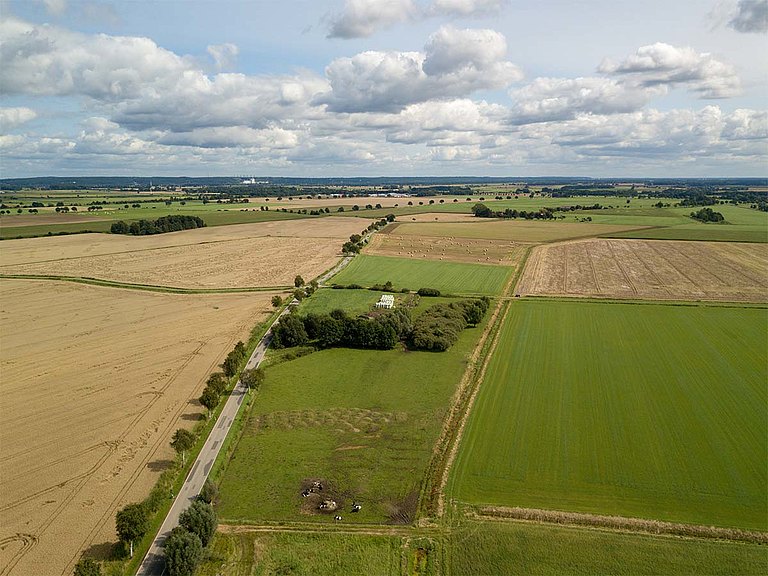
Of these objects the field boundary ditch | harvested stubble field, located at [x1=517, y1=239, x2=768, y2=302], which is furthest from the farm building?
the field boundary ditch

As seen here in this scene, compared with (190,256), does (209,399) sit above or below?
below

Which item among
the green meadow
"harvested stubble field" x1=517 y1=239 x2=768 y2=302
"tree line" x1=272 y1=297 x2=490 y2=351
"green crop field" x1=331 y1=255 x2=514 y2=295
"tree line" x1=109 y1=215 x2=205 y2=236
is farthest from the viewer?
"tree line" x1=109 y1=215 x2=205 y2=236

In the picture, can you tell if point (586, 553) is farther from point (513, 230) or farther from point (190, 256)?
point (513, 230)

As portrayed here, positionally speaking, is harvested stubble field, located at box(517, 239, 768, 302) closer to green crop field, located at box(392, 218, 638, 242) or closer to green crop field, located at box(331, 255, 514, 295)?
green crop field, located at box(331, 255, 514, 295)

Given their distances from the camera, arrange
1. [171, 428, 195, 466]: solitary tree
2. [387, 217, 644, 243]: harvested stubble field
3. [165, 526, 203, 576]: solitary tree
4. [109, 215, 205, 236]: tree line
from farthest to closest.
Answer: [109, 215, 205, 236]: tree line
[387, 217, 644, 243]: harvested stubble field
[171, 428, 195, 466]: solitary tree
[165, 526, 203, 576]: solitary tree

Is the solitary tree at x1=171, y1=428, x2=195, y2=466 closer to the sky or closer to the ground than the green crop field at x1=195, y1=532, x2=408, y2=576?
closer to the sky

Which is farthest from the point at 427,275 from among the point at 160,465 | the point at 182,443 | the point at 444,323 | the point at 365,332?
the point at 160,465
